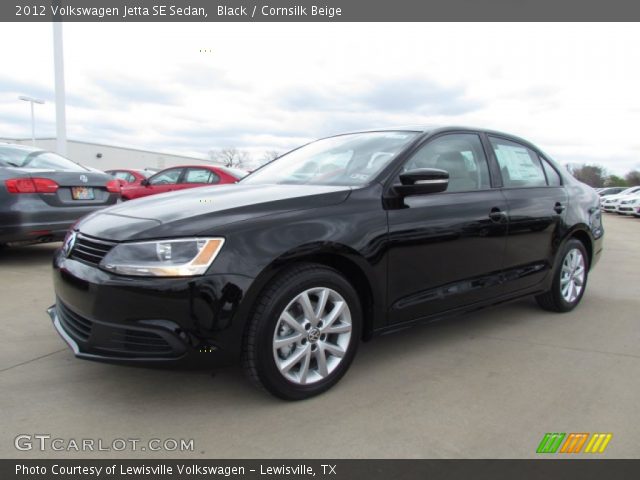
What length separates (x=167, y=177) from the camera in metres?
10.9

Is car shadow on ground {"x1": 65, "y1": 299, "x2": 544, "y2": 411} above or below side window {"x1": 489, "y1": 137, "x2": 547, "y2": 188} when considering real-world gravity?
below

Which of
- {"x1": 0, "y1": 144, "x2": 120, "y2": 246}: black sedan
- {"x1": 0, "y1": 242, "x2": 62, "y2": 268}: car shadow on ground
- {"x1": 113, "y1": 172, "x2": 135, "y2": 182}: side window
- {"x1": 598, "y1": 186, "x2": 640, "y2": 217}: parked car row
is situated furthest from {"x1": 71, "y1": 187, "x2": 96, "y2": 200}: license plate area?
{"x1": 598, "y1": 186, "x2": 640, "y2": 217}: parked car row

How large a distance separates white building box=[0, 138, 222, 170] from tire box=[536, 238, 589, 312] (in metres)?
38.1

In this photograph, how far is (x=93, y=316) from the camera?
235cm

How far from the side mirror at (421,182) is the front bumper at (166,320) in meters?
1.13

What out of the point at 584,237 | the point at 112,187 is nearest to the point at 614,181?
the point at 584,237

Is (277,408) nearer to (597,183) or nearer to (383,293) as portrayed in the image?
(383,293)

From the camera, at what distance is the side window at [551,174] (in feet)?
13.8

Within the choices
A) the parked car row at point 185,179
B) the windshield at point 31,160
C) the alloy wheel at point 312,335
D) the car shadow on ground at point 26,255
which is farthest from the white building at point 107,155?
the alloy wheel at point 312,335

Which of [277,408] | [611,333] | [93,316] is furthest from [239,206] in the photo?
[611,333]

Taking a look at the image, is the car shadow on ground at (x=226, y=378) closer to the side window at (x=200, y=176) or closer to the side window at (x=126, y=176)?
the side window at (x=200, y=176)

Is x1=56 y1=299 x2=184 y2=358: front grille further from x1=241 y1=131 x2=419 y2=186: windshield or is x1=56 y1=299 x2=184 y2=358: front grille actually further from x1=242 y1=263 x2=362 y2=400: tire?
x1=241 y1=131 x2=419 y2=186: windshield

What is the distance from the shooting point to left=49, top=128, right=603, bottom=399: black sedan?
227 cm

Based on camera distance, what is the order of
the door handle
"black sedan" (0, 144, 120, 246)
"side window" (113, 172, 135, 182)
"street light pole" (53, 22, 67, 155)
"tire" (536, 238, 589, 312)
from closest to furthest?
the door handle < "tire" (536, 238, 589, 312) < "black sedan" (0, 144, 120, 246) < "street light pole" (53, 22, 67, 155) < "side window" (113, 172, 135, 182)
